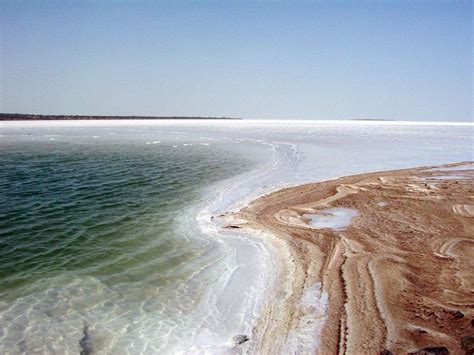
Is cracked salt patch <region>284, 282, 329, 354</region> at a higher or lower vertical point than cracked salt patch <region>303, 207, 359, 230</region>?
lower

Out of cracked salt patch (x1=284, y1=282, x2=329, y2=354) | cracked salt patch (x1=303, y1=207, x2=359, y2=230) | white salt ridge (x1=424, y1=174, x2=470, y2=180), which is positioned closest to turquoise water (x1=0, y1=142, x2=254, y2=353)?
cracked salt patch (x1=284, y1=282, x2=329, y2=354)

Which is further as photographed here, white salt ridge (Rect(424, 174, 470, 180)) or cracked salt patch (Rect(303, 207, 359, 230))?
white salt ridge (Rect(424, 174, 470, 180))

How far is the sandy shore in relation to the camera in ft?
13.5

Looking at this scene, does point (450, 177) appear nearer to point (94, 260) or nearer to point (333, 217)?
point (333, 217)

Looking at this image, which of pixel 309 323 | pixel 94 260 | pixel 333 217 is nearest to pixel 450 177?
pixel 333 217

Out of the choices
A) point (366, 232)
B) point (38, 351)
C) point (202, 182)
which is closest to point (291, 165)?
point (202, 182)

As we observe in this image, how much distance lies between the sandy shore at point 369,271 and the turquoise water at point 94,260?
1.56 m

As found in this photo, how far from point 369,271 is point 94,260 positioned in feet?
15.7

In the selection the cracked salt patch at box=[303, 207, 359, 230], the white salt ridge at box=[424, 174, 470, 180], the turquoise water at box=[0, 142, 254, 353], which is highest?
the white salt ridge at box=[424, 174, 470, 180]

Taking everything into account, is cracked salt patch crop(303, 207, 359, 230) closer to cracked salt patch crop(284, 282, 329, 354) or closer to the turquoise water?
the turquoise water

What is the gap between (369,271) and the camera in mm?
5770

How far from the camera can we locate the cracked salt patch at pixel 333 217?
8387mm

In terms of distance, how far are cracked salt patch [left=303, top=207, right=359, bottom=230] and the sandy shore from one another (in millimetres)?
24

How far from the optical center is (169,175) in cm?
1603
